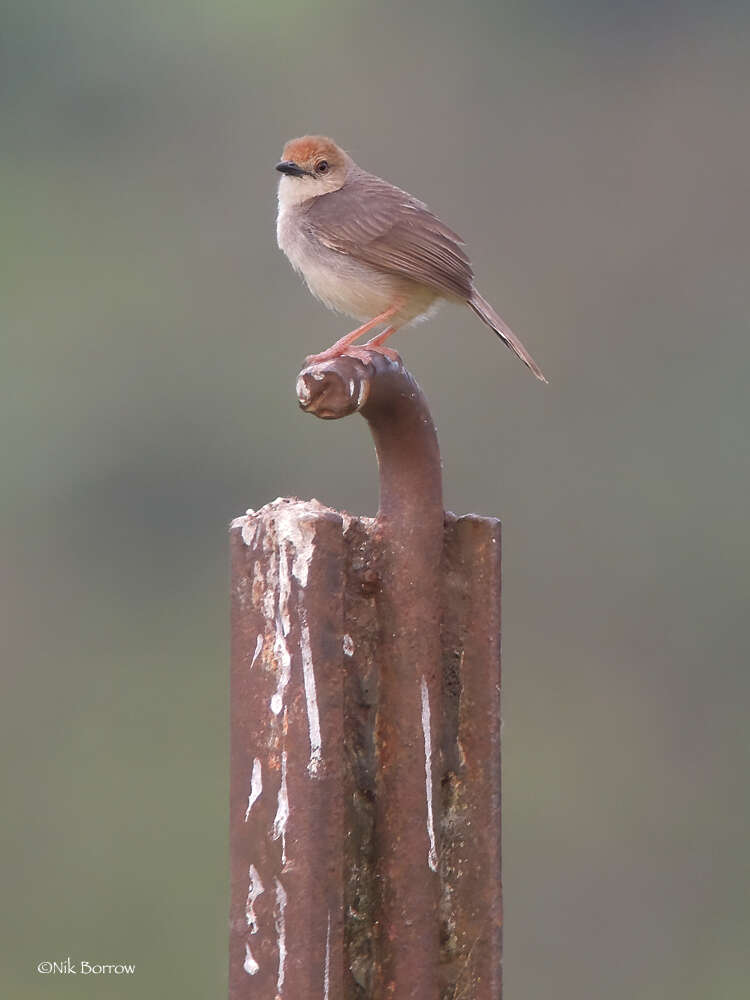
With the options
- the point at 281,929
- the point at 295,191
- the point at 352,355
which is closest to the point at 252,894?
the point at 281,929

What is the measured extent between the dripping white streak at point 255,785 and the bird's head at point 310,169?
2.85 metres

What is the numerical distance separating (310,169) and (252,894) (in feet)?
9.93

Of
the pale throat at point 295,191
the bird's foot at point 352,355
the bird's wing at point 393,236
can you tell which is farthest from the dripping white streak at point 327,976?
the pale throat at point 295,191

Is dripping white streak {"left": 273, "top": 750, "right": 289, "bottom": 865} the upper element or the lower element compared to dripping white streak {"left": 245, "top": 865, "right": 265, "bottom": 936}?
upper

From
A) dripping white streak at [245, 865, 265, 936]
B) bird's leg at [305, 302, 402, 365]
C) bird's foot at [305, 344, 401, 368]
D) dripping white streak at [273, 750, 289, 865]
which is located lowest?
dripping white streak at [245, 865, 265, 936]

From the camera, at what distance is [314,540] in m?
2.07

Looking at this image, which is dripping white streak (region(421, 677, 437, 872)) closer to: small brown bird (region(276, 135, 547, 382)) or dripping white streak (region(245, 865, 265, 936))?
dripping white streak (region(245, 865, 265, 936))

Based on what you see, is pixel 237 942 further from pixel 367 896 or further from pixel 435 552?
pixel 435 552

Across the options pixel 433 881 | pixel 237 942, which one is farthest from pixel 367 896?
pixel 237 942

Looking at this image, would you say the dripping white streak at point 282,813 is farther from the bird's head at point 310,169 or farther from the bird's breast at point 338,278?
the bird's head at point 310,169

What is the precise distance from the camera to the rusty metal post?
2.01m

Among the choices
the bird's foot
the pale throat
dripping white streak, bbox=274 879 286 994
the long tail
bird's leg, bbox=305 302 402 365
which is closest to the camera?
dripping white streak, bbox=274 879 286 994

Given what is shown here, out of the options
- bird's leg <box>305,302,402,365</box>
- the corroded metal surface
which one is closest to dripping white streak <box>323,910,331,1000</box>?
the corroded metal surface

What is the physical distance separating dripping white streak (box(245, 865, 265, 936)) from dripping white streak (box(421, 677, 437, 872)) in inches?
10.5
